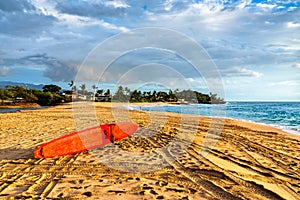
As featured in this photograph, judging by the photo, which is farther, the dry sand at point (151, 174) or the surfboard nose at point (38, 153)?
the surfboard nose at point (38, 153)

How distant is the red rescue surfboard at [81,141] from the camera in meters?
6.79

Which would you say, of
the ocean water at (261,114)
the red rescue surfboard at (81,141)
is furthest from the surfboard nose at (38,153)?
the ocean water at (261,114)

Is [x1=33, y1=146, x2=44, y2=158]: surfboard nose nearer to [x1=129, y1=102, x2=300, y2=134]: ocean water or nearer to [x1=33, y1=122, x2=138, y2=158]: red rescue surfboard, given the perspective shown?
[x1=33, y1=122, x2=138, y2=158]: red rescue surfboard

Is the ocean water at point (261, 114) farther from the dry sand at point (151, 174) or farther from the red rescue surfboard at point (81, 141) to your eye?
the red rescue surfboard at point (81, 141)

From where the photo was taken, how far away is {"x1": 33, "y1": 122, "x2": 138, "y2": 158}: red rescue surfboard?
6785 mm

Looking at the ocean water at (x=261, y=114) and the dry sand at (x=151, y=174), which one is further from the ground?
the dry sand at (x=151, y=174)

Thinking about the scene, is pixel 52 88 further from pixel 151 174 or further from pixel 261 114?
pixel 151 174

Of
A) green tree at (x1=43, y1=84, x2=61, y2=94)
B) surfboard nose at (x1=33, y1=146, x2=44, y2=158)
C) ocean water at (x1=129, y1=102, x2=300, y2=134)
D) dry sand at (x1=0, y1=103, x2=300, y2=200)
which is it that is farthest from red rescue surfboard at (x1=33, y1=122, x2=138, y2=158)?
green tree at (x1=43, y1=84, x2=61, y2=94)

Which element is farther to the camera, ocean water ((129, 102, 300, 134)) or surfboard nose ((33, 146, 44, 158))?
ocean water ((129, 102, 300, 134))

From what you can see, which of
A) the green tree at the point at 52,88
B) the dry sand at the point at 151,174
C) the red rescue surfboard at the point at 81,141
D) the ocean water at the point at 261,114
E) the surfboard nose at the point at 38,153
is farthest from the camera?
the green tree at the point at 52,88

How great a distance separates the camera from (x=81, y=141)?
754 cm

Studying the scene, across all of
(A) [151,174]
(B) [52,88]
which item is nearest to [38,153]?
(A) [151,174]

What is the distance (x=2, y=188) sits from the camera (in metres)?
4.59

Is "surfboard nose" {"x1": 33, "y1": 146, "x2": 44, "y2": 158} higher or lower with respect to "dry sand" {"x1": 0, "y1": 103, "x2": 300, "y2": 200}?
higher
